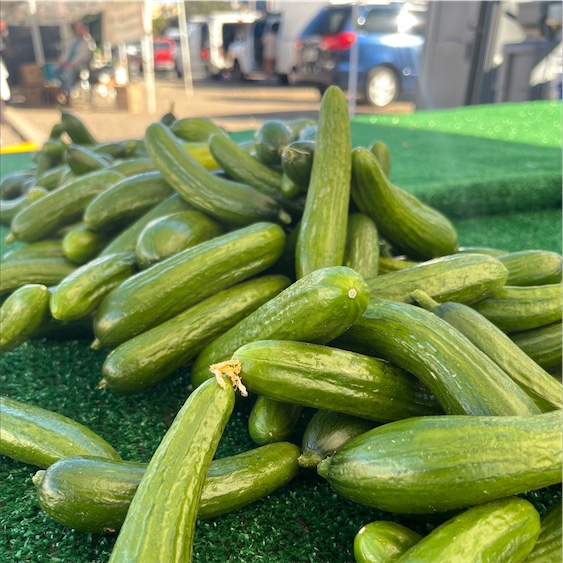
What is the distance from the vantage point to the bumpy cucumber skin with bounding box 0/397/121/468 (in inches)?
45.7

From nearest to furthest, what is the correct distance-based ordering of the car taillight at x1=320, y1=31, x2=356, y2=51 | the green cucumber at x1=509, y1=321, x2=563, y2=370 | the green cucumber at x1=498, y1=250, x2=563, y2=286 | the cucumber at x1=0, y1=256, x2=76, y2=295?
the green cucumber at x1=509, y1=321, x2=563, y2=370
the green cucumber at x1=498, y1=250, x2=563, y2=286
the cucumber at x1=0, y1=256, x2=76, y2=295
the car taillight at x1=320, y1=31, x2=356, y2=51

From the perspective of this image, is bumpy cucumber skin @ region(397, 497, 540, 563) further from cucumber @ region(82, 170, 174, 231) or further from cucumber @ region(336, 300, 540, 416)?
cucumber @ region(82, 170, 174, 231)

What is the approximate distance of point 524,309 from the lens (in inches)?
54.0

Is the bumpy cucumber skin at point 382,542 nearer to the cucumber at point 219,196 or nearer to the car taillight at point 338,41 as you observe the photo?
the cucumber at point 219,196

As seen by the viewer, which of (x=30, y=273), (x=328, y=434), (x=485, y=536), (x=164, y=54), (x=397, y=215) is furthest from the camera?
(x=164, y=54)

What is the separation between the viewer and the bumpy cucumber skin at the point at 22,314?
144 cm

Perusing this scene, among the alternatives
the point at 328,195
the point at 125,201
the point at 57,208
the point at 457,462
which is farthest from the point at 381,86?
the point at 457,462

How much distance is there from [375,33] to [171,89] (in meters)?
7.20

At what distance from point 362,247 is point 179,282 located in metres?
0.46

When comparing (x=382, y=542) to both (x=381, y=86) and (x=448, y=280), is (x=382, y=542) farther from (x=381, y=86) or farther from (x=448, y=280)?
(x=381, y=86)

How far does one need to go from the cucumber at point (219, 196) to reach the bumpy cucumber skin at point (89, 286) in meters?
0.25

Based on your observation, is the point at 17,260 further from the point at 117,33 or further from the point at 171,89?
the point at 171,89

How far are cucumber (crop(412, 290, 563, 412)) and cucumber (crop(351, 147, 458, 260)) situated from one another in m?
0.37

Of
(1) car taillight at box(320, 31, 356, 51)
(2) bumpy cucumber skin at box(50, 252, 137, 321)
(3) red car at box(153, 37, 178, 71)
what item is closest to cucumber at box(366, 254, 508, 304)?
(2) bumpy cucumber skin at box(50, 252, 137, 321)
